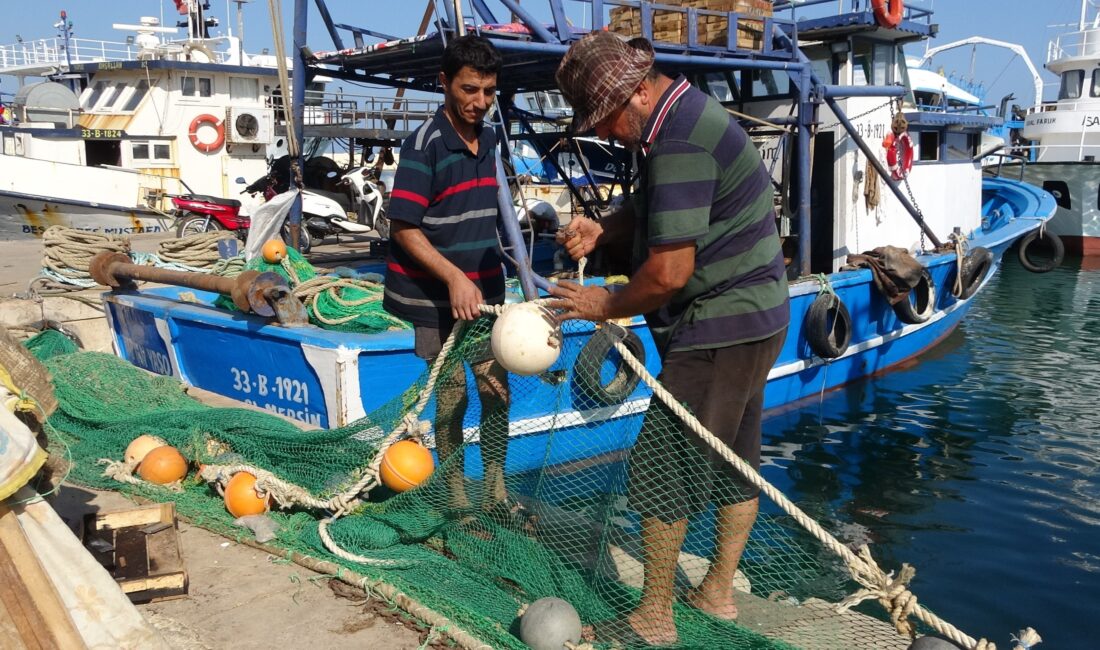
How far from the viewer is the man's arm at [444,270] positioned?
3.39 m

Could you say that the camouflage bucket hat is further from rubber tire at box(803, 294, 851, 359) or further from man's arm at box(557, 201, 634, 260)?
rubber tire at box(803, 294, 851, 359)

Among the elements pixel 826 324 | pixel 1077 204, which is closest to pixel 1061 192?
pixel 1077 204

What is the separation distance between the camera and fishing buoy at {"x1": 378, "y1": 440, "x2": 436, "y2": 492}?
12.3 feet

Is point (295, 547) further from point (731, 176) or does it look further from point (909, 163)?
point (909, 163)

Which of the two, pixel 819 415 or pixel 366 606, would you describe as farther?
pixel 819 415

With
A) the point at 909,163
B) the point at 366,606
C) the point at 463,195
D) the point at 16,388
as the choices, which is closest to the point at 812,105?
the point at 909,163

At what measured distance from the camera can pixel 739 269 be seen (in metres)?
2.78

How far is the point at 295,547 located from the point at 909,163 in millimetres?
7945

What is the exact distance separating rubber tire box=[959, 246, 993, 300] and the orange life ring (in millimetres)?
2729

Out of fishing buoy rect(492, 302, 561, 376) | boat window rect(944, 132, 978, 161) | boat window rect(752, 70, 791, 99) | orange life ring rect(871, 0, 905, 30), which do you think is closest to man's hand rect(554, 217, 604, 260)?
fishing buoy rect(492, 302, 561, 376)

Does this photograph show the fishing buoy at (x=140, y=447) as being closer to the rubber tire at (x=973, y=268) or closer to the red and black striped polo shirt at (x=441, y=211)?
the red and black striped polo shirt at (x=441, y=211)

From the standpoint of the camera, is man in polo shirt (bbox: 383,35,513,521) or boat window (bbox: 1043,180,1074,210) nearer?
man in polo shirt (bbox: 383,35,513,521)

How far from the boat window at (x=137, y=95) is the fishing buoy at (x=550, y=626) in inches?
795

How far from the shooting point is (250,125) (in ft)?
66.2
